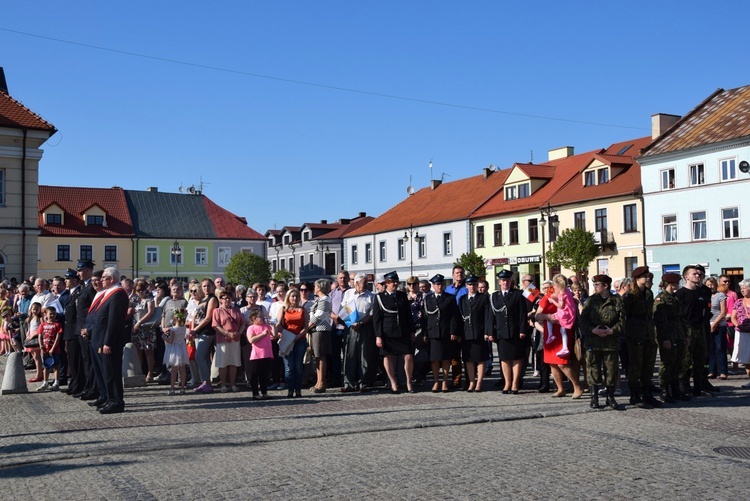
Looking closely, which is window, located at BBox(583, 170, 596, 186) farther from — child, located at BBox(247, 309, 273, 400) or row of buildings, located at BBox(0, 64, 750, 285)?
child, located at BBox(247, 309, 273, 400)

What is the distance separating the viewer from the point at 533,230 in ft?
171

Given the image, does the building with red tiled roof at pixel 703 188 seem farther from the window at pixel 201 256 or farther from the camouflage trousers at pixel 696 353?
the window at pixel 201 256

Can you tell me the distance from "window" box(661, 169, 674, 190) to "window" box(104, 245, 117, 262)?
4509 cm

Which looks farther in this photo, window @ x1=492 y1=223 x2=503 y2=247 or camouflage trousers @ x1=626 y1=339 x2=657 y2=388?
window @ x1=492 y1=223 x2=503 y2=247

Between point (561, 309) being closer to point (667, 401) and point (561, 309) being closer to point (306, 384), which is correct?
point (667, 401)

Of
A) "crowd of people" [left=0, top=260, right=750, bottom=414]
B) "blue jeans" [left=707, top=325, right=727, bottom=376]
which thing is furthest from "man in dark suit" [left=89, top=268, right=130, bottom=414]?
"blue jeans" [left=707, top=325, right=727, bottom=376]

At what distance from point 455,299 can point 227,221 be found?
6308cm

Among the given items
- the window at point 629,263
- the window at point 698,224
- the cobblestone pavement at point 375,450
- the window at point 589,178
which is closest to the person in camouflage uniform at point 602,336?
the cobblestone pavement at point 375,450

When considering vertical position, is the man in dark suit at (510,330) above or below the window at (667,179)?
below

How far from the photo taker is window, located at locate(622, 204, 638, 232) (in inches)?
1802

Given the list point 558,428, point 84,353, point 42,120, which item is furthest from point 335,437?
point 42,120

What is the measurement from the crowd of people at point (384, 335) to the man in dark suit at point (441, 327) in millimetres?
24

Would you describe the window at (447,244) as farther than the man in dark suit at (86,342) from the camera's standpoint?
Yes

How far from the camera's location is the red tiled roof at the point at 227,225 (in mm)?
73875
